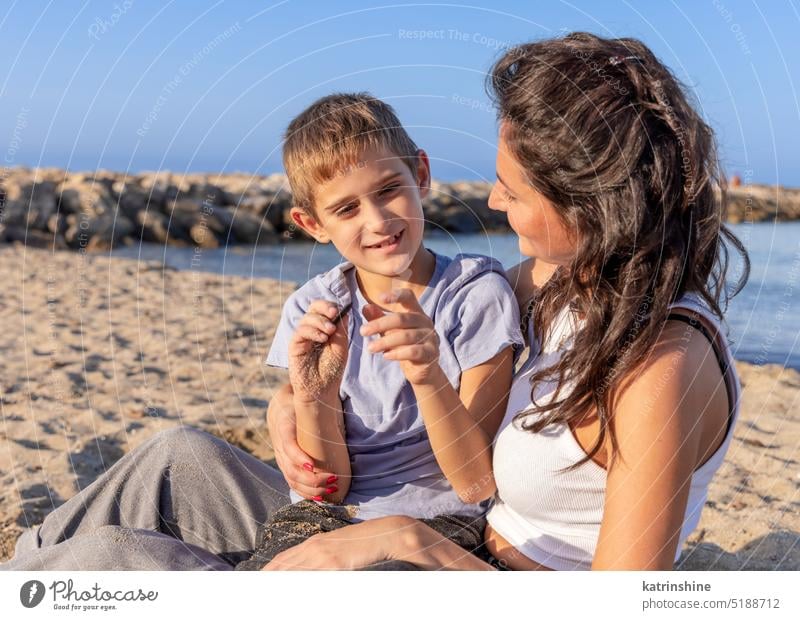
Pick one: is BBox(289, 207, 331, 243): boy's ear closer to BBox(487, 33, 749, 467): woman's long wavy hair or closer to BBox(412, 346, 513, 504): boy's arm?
BBox(412, 346, 513, 504): boy's arm

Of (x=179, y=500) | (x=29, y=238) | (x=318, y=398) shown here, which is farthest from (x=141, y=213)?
(x=318, y=398)

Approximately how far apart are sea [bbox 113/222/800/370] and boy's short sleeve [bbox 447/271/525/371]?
1.62 meters

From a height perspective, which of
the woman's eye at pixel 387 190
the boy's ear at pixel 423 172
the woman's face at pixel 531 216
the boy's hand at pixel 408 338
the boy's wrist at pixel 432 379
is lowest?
the boy's wrist at pixel 432 379

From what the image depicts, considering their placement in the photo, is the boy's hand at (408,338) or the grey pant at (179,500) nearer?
the boy's hand at (408,338)

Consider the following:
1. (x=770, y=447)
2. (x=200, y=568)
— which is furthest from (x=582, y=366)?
(x=770, y=447)

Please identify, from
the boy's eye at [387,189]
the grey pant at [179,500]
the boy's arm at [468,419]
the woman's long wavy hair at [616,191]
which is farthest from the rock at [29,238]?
the woman's long wavy hair at [616,191]

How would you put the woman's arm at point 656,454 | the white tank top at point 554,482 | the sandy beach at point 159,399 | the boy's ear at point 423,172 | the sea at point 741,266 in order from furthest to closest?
the sea at point 741,266 → the sandy beach at point 159,399 → the boy's ear at point 423,172 → the white tank top at point 554,482 → the woman's arm at point 656,454

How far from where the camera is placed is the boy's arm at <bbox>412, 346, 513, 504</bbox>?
217 cm

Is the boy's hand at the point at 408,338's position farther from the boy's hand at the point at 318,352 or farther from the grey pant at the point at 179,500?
the grey pant at the point at 179,500

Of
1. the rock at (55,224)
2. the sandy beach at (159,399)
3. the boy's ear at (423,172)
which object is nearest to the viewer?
the boy's ear at (423,172)

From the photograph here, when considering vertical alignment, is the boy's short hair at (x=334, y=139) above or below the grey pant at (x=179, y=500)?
above

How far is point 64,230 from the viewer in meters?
13.8

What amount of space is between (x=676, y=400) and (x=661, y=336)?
16 centimetres

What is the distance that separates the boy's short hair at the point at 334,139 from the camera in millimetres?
2432
